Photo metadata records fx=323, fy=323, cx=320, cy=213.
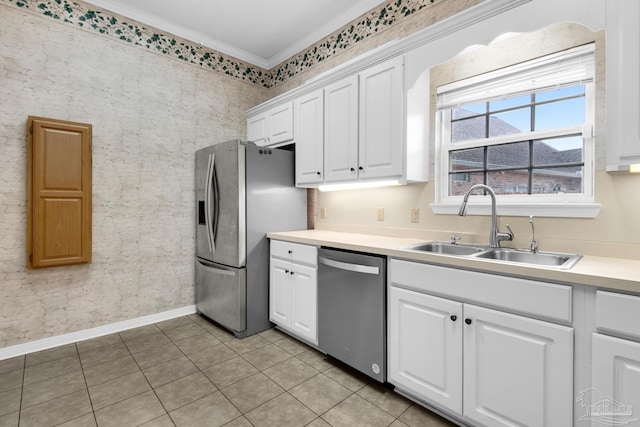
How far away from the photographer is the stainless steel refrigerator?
9.31 ft

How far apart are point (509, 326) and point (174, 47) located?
3.71 meters

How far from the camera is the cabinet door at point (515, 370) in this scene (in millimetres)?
1335

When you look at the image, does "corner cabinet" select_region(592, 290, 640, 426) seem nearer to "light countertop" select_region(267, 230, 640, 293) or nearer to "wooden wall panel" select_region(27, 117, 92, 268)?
"light countertop" select_region(267, 230, 640, 293)

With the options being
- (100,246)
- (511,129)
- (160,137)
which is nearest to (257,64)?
(160,137)

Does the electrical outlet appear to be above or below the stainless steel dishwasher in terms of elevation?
above

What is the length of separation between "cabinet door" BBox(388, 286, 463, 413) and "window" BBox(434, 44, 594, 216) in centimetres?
91

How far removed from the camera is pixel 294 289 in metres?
2.69

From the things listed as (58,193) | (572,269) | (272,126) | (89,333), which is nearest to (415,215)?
(572,269)

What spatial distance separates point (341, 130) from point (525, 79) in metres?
1.31

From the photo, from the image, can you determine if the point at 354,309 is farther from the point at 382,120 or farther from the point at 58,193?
the point at 58,193

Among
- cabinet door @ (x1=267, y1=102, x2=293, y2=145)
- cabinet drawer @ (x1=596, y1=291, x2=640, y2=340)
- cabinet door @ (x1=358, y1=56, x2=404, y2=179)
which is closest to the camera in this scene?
cabinet drawer @ (x1=596, y1=291, x2=640, y2=340)

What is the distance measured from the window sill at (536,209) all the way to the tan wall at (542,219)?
4cm

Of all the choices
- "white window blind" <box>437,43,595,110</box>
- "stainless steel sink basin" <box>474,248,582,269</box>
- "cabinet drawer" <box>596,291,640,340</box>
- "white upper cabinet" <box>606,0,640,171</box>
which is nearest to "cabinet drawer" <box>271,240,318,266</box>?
"stainless steel sink basin" <box>474,248,582,269</box>

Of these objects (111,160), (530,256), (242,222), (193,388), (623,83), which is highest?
(623,83)
